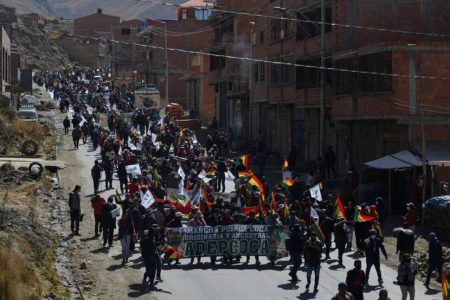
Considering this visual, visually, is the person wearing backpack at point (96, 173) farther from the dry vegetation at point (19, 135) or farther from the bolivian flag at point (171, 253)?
the dry vegetation at point (19, 135)

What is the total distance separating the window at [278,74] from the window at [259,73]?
199 cm

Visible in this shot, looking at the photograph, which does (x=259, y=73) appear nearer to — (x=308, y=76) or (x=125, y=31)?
(x=308, y=76)

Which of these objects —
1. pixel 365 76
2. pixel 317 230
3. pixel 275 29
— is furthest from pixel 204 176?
pixel 275 29

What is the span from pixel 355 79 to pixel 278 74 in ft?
44.7

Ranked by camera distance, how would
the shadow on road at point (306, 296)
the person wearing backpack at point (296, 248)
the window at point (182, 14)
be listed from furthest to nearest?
1. the window at point (182, 14)
2. the person wearing backpack at point (296, 248)
3. the shadow on road at point (306, 296)

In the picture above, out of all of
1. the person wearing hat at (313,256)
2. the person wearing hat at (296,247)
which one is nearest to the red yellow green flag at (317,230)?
the person wearing hat at (296,247)

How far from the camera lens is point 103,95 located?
81.0 m

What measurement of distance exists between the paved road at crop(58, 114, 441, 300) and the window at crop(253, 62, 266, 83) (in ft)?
99.5

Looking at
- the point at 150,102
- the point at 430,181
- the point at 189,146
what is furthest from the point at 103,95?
the point at 430,181

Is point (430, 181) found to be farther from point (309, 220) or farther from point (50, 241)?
point (50, 241)

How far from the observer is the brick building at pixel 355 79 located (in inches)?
1389

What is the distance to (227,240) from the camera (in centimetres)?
2438

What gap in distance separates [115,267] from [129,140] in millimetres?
28163

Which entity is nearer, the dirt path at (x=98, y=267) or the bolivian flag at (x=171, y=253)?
the dirt path at (x=98, y=267)
